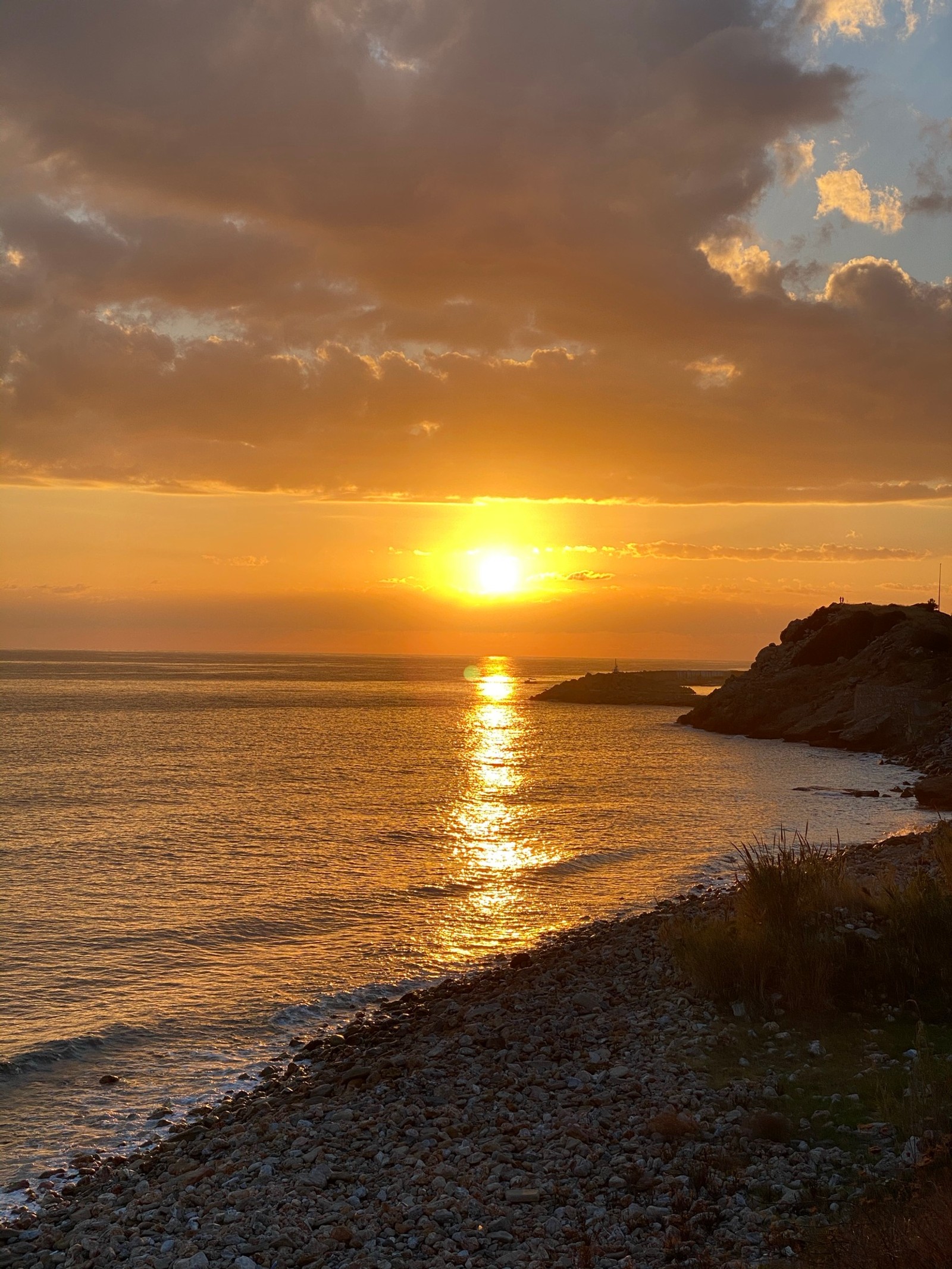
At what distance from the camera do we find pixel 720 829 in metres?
32.9

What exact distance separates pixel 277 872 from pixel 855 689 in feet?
181

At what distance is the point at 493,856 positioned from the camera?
28.5m

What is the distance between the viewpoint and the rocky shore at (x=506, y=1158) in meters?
7.88

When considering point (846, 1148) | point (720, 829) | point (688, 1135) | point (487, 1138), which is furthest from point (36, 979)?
point (720, 829)

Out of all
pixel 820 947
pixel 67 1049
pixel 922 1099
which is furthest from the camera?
pixel 67 1049

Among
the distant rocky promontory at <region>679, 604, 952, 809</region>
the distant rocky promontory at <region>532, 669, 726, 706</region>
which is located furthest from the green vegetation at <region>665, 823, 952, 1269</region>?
the distant rocky promontory at <region>532, 669, 726, 706</region>

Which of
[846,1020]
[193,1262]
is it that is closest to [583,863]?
[846,1020]

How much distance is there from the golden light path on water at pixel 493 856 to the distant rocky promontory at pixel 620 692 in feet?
259

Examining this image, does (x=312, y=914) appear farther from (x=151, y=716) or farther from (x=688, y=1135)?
(x=151, y=716)

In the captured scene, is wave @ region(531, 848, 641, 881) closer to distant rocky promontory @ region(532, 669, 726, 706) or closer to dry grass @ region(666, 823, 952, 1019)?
dry grass @ region(666, 823, 952, 1019)

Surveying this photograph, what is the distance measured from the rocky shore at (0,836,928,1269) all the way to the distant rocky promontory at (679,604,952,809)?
39.6 meters

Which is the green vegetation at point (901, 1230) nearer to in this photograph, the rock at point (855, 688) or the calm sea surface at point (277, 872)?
the calm sea surface at point (277, 872)

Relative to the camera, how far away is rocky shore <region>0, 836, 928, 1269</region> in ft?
25.8

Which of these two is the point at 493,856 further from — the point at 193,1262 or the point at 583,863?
the point at 193,1262
